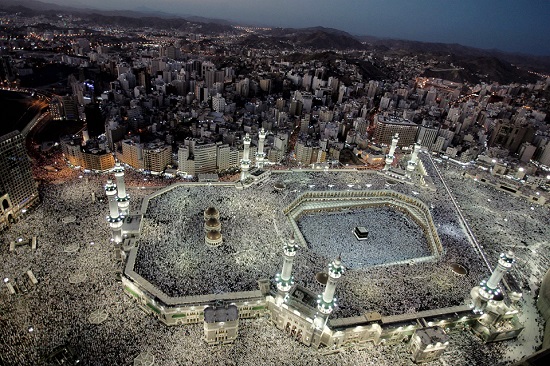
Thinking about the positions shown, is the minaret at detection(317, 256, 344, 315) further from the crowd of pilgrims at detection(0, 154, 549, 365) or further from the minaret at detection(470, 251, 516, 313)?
the minaret at detection(470, 251, 516, 313)

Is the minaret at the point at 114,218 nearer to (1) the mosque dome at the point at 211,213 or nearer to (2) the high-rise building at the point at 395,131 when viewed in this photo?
(1) the mosque dome at the point at 211,213

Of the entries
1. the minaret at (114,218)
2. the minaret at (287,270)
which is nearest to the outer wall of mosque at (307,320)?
the minaret at (287,270)

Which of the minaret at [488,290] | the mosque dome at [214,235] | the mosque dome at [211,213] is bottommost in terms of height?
the mosque dome at [214,235]

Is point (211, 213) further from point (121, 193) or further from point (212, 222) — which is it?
point (121, 193)

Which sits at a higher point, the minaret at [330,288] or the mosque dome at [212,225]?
the minaret at [330,288]

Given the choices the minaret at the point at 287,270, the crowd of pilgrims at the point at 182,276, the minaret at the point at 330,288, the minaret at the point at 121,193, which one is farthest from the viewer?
the minaret at the point at 121,193

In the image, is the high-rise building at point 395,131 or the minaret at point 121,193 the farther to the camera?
the high-rise building at point 395,131

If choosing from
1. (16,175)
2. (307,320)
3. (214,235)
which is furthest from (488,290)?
Result: (16,175)

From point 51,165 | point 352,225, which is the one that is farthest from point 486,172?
point 51,165
